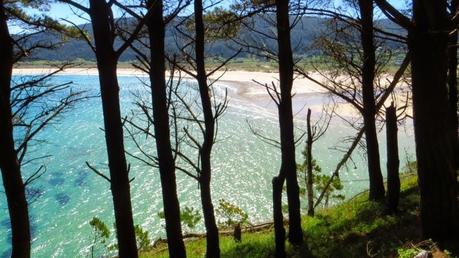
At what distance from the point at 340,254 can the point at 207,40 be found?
546 centimetres

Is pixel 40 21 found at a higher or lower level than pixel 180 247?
higher

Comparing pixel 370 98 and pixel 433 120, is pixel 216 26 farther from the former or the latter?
pixel 433 120

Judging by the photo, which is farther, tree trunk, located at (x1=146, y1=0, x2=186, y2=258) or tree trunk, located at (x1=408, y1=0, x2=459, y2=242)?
tree trunk, located at (x1=146, y1=0, x2=186, y2=258)

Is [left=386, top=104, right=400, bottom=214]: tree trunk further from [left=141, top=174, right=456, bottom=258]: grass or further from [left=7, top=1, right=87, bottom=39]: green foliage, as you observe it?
[left=7, top=1, right=87, bottom=39]: green foliage

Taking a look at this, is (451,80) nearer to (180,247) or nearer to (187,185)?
(180,247)

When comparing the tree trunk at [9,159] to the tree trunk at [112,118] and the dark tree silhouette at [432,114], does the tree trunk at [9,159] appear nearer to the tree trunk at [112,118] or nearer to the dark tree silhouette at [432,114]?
the tree trunk at [112,118]

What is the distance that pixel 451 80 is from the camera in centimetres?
1211

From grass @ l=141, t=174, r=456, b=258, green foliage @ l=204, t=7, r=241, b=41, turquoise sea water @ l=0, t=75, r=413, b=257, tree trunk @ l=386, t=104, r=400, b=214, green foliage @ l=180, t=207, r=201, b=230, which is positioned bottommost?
turquoise sea water @ l=0, t=75, r=413, b=257

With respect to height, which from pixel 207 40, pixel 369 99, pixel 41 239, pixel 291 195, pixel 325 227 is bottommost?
pixel 41 239

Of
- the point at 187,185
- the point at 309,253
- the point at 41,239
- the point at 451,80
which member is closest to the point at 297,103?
the point at 187,185

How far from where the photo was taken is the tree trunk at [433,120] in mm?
5617

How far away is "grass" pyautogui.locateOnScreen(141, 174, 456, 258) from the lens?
7.30 metres

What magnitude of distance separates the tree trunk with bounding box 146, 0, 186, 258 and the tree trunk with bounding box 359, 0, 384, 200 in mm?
5276

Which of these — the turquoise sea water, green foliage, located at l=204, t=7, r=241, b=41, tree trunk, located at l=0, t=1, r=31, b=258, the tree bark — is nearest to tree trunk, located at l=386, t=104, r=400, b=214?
the tree bark
